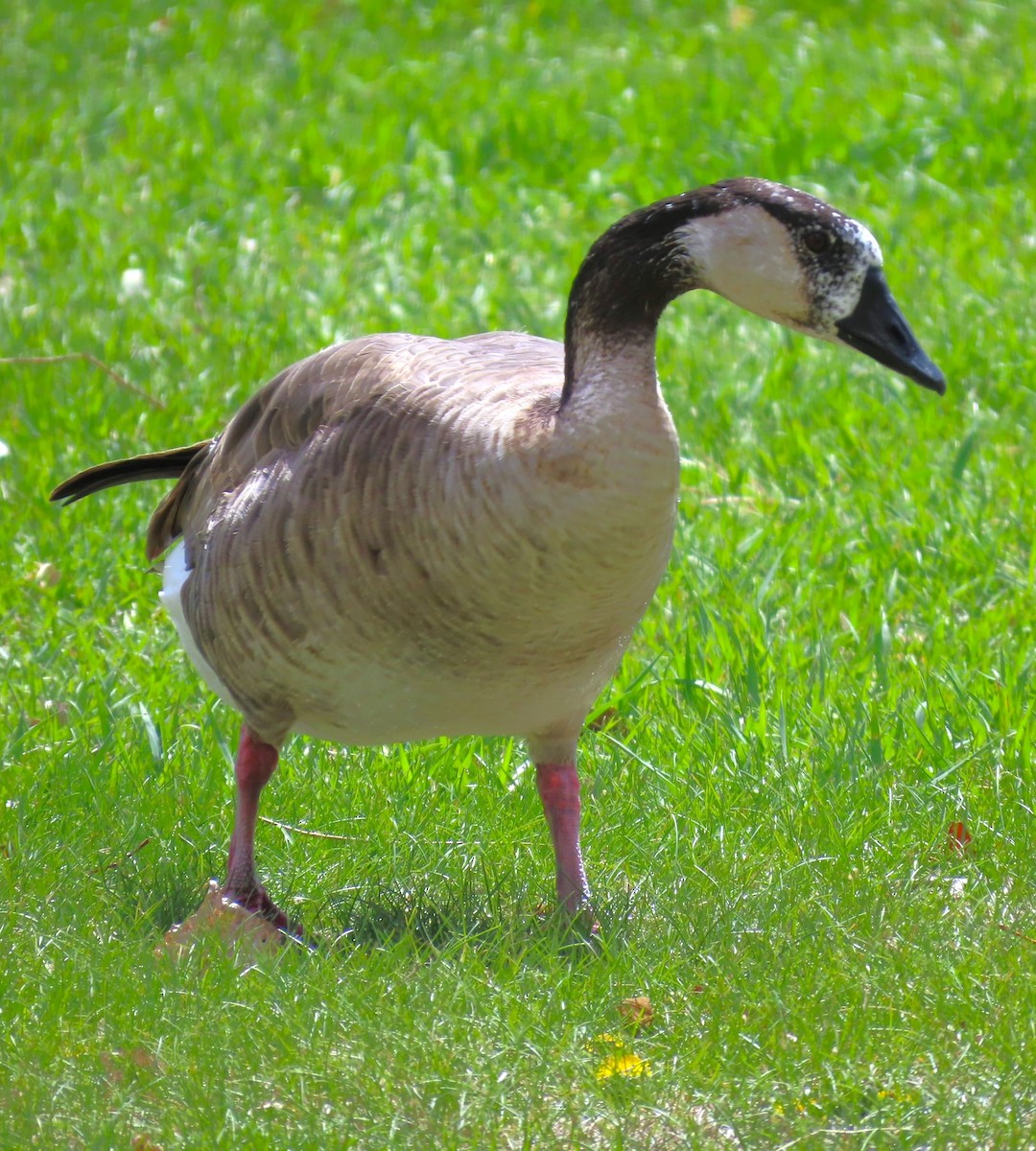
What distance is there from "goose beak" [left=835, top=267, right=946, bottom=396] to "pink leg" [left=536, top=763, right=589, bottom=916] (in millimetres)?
1220

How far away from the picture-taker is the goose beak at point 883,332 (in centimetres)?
314

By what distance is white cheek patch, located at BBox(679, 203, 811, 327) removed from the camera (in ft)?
10.2

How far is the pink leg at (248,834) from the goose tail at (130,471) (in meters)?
0.82

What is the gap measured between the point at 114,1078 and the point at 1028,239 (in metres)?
5.87

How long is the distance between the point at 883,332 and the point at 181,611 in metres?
1.75

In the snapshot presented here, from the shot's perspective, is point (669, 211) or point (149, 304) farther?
point (149, 304)

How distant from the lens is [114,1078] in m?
3.08

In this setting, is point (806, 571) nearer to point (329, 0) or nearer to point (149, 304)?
point (149, 304)

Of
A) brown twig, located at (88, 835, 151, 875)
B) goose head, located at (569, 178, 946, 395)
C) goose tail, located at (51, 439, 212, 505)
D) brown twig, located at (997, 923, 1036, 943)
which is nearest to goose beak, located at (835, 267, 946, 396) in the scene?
goose head, located at (569, 178, 946, 395)

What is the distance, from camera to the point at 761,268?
3.13 metres

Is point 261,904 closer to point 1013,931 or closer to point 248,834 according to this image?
point 248,834

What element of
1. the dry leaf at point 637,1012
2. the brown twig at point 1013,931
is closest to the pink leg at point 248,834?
the dry leaf at point 637,1012

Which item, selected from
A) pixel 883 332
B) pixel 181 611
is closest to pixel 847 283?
pixel 883 332

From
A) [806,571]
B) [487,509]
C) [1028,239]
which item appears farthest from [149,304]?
[487,509]
